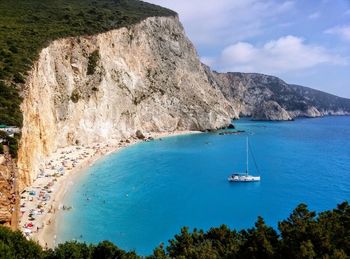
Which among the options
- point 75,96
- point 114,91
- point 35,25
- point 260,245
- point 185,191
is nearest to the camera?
point 260,245

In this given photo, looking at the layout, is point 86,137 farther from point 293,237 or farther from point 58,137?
point 293,237

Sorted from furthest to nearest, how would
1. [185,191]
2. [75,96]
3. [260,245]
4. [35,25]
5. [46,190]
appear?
[75,96] < [35,25] < [185,191] < [46,190] < [260,245]

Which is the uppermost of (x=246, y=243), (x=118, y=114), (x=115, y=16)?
(x=115, y=16)

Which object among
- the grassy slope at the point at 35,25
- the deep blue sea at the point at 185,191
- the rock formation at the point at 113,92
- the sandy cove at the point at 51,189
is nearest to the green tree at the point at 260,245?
the deep blue sea at the point at 185,191

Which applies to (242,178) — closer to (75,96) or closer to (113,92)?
(75,96)

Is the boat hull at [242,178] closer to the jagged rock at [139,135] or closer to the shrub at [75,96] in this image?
the shrub at [75,96]

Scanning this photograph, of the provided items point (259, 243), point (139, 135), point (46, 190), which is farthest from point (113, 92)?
point (259, 243)

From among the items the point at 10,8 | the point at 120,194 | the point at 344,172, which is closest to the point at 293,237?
the point at 120,194

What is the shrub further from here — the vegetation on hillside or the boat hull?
the vegetation on hillside
